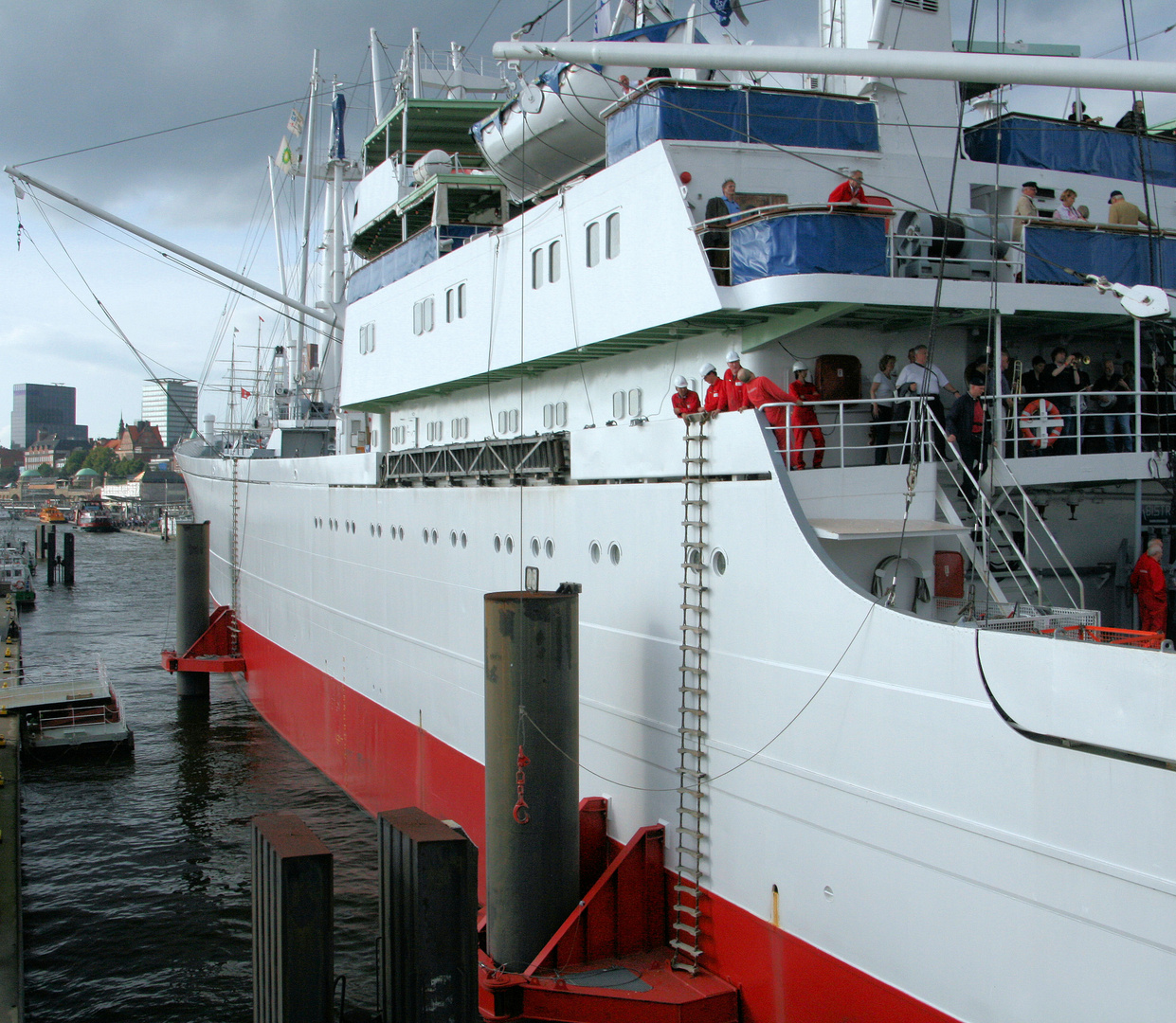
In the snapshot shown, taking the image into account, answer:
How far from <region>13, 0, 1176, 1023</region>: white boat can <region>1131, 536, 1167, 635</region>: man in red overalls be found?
56 cm

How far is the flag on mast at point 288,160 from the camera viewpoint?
38.5 metres

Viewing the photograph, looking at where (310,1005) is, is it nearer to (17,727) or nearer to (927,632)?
(927,632)

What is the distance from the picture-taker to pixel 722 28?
42.0ft

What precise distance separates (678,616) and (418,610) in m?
6.29

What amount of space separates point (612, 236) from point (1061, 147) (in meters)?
5.39

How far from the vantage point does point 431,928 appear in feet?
22.2

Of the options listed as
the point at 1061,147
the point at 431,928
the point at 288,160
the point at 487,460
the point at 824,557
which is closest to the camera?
the point at 431,928

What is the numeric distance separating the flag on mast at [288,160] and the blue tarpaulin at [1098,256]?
34.7 metres

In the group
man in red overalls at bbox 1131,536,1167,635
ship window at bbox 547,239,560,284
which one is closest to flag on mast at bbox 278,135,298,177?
ship window at bbox 547,239,560,284

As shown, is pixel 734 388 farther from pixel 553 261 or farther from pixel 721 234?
pixel 553 261

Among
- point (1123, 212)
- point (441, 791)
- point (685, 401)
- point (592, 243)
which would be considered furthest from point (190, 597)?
point (1123, 212)

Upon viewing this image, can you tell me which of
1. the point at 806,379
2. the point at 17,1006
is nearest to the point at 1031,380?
the point at 806,379

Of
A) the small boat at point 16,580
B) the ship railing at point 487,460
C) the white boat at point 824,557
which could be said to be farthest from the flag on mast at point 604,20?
the small boat at point 16,580

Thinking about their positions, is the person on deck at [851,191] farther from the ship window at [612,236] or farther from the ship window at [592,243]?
the ship window at [592,243]
